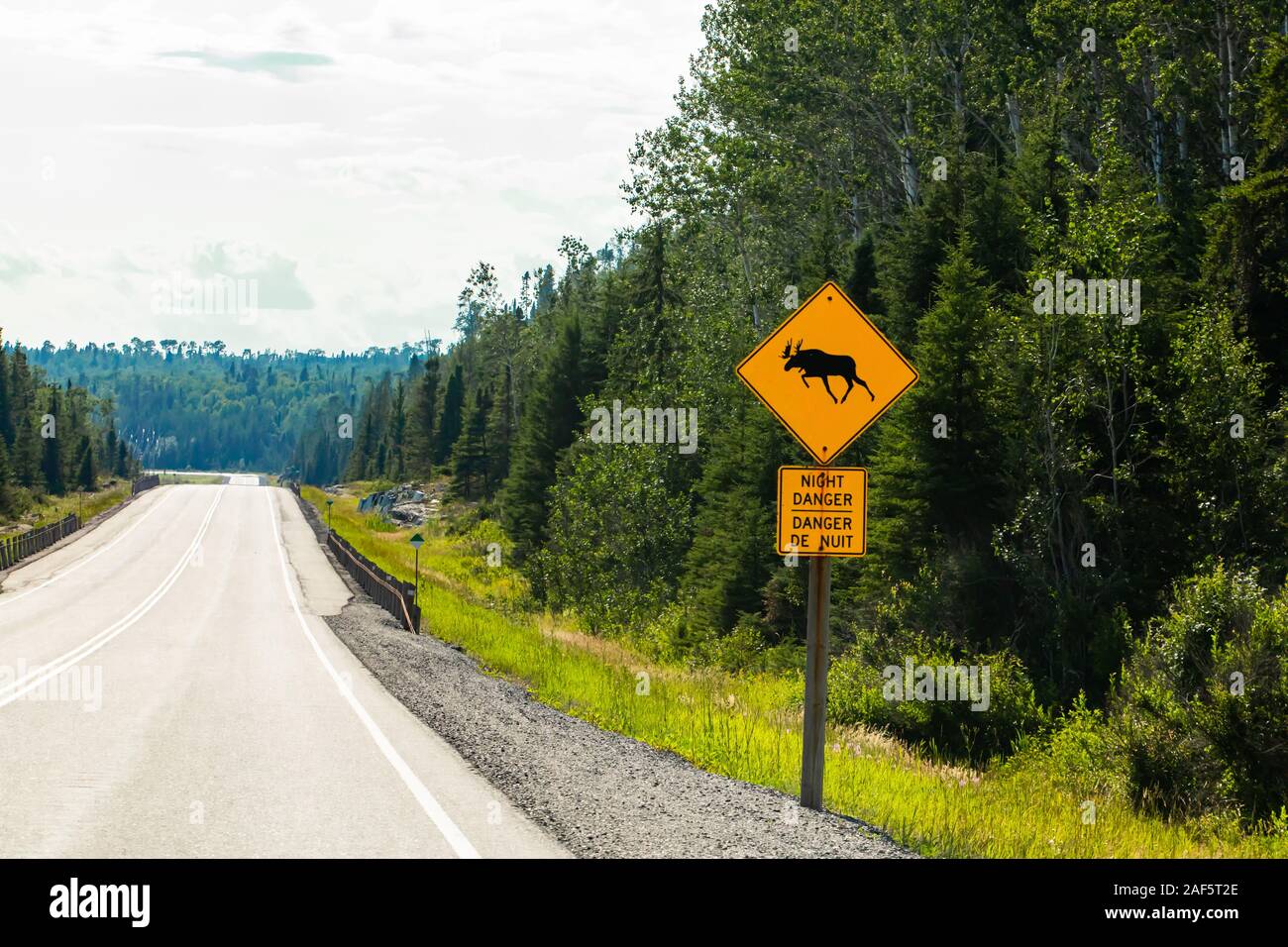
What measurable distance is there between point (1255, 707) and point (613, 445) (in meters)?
32.5

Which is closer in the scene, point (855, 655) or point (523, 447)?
point (855, 655)

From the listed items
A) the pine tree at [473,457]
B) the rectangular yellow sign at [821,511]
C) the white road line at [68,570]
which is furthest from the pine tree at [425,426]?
the rectangular yellow sign at [821,511]

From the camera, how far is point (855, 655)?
24484mm

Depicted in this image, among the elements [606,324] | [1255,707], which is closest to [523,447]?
[606,324]

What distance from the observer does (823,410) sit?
8.42 metres

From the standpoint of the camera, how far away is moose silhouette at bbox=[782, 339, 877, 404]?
8391mm

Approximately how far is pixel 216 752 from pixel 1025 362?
18190mm

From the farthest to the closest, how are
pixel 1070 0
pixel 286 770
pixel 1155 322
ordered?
pixel 1070 0
pixel 1155 322
pixel 286 770

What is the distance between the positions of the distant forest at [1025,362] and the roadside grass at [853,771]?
244 cm

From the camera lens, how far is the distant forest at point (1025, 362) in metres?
21.2

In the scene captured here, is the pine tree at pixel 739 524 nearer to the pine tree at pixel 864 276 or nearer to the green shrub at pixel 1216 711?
the pine tree at pixel 864 276

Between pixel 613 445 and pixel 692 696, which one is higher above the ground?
pixel 613 445

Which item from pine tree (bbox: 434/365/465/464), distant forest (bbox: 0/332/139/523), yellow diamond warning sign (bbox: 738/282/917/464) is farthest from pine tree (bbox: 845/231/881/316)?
pine tree (bbox: 434/365/465/464)
